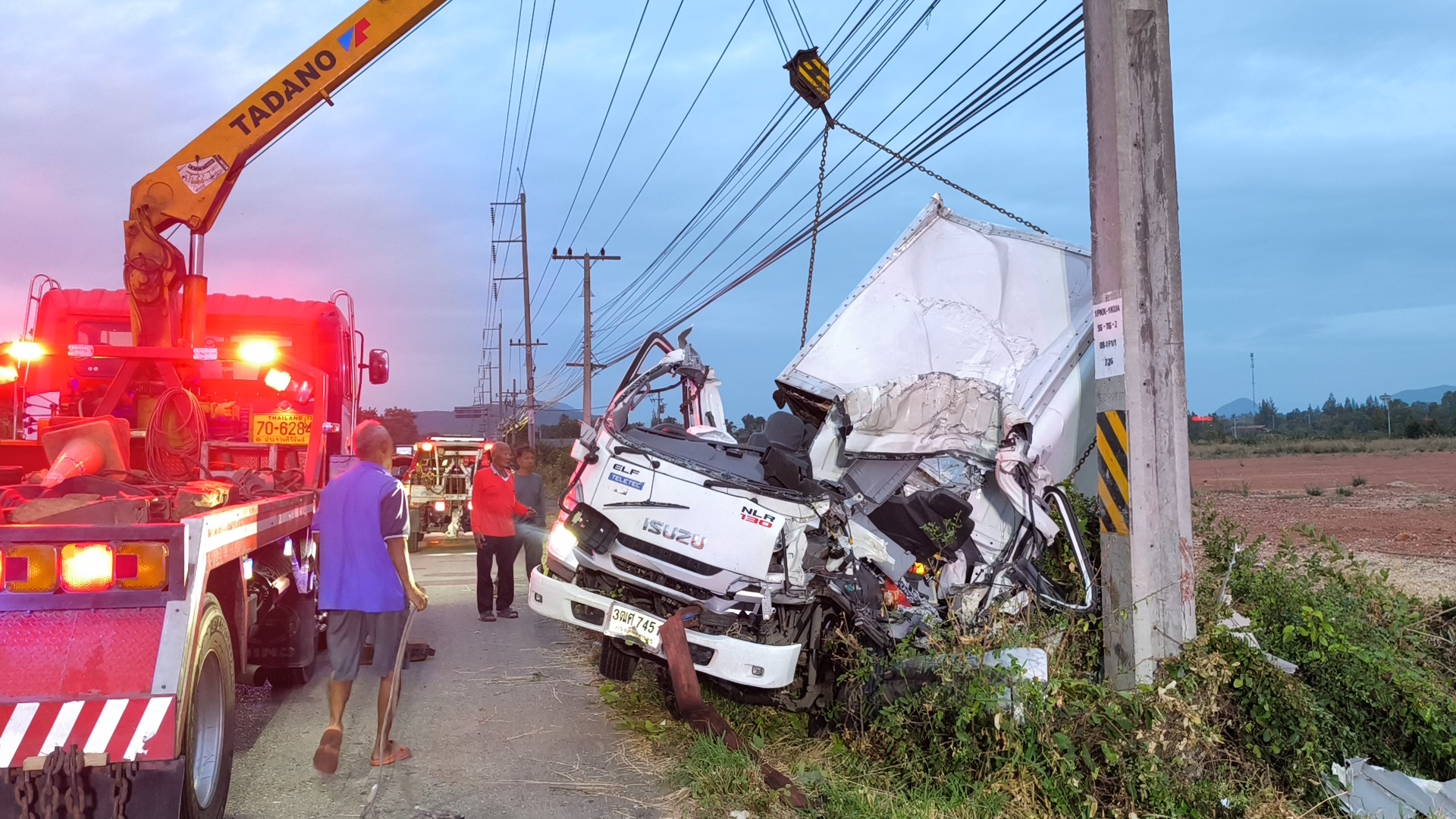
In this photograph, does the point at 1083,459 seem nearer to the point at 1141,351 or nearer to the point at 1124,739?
the point at 1141,351

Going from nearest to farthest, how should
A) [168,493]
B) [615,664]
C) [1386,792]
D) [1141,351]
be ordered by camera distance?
[1386,792]
[168,493]
[1141,351]
[615,664]

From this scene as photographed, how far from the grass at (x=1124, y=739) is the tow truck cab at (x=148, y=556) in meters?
2.40

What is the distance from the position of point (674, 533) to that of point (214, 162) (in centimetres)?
535

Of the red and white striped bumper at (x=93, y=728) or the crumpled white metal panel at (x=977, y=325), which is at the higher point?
the crumpled white metal panel at (x=977, y=325)

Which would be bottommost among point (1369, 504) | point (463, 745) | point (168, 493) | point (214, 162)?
point (463, 745)

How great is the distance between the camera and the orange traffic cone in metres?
5.43

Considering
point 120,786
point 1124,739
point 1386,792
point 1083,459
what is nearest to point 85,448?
point 120,786

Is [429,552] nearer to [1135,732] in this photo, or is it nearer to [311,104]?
[311,104]

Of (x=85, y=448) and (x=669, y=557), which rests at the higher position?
(x=85, y=448)

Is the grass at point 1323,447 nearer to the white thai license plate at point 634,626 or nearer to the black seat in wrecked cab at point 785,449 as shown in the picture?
the black seat in wrecked cab at point 785,449

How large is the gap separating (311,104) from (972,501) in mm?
6490

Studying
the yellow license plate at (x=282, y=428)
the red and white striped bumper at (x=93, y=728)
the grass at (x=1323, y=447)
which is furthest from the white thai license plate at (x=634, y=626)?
the grass at (x=1323, y=447)

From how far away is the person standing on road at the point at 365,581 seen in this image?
589 centimetres

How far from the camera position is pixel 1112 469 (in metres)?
6.01
